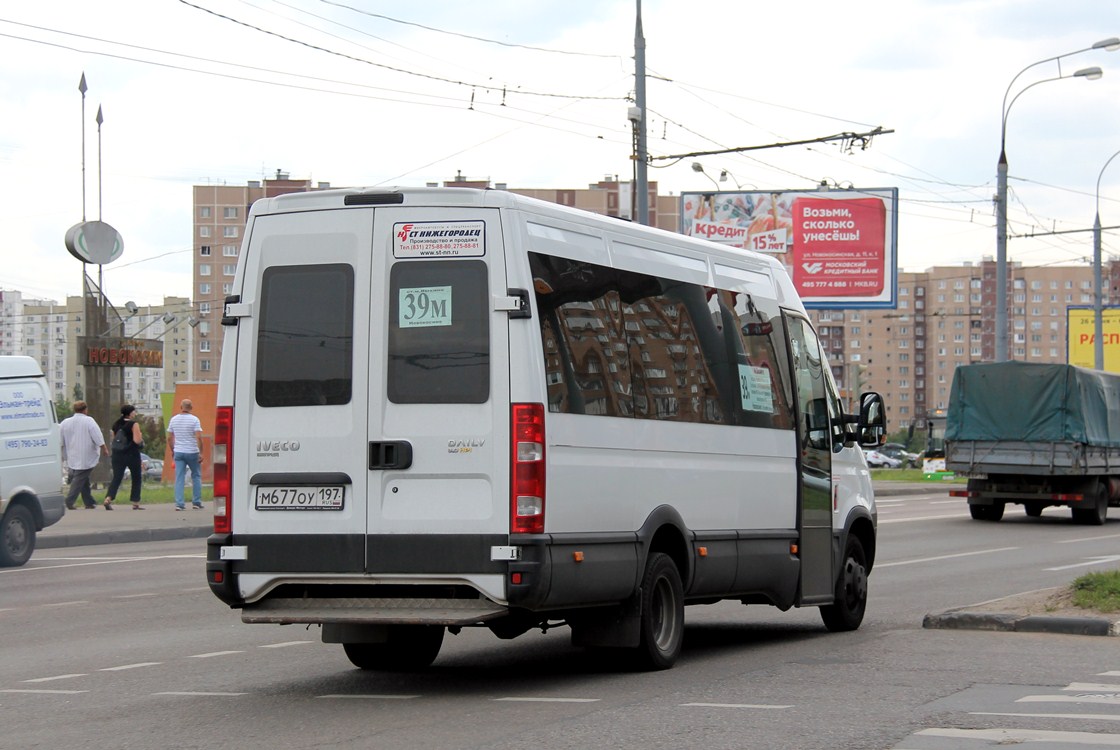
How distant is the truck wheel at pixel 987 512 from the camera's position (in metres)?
29.8

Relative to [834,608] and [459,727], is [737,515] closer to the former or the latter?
[834,608]

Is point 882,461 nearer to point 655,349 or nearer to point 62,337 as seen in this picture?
point 655,349

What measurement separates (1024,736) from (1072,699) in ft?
4.41

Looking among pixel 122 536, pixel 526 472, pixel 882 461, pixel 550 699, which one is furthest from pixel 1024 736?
pixel 882 461

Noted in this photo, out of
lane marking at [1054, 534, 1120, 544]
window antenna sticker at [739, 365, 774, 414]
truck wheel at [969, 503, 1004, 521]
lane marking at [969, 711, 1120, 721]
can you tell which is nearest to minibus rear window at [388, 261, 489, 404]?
window antenna sticker at [739, 365, 774, 414]

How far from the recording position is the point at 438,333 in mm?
8383

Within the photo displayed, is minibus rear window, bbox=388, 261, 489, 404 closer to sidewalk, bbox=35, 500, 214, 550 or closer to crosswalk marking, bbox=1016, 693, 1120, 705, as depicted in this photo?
crosswalk marking, bbox=1016, 693, 1120, 705

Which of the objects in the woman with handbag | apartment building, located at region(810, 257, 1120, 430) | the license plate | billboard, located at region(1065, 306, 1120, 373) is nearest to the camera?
the license plate

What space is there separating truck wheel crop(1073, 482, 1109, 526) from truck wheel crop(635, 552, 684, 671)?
2153 centimetres

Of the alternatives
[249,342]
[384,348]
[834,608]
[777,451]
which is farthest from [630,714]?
[834,608]

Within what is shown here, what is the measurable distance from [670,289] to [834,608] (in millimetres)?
3182

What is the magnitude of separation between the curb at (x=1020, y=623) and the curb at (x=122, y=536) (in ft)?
43.3

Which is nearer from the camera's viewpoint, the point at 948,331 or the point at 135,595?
the point at 135,595

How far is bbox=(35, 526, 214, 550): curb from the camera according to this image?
22.0 m
